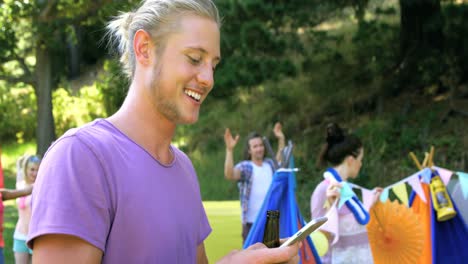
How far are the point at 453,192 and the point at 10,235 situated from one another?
701 cm

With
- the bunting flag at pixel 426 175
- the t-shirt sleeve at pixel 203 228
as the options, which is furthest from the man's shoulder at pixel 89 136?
the bunting flag at pixel 426 175

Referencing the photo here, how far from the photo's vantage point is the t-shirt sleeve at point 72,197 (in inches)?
53.4

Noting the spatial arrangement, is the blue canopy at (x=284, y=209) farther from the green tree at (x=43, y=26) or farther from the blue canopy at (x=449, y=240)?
the green tree at (x=43, y=26)

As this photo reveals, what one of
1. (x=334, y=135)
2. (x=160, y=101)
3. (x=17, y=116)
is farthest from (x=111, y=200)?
(x=17, y=116)

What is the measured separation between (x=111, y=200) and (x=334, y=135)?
12.6 feet

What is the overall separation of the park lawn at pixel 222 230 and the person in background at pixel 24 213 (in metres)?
1.65

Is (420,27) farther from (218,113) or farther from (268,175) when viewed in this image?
(268,175)

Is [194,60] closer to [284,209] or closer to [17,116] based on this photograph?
[284,209]

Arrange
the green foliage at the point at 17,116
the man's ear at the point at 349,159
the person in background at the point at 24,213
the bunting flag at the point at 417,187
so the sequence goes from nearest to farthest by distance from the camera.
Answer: the man's ear at the point at 349,159, the bunting flag at the point at 417,187, the person in background at the point at 24,213, the green foliage at the point at 17,116

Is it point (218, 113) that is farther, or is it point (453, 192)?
point (218, 113)

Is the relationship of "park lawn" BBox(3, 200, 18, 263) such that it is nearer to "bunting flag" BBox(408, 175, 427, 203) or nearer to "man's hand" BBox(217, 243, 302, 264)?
"bunting flag" BBox(408, 175, 427, 203)

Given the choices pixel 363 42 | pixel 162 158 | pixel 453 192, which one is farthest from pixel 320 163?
pixel 363 42

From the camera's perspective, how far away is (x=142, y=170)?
1514 millimetres

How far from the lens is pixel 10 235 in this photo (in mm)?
10148
